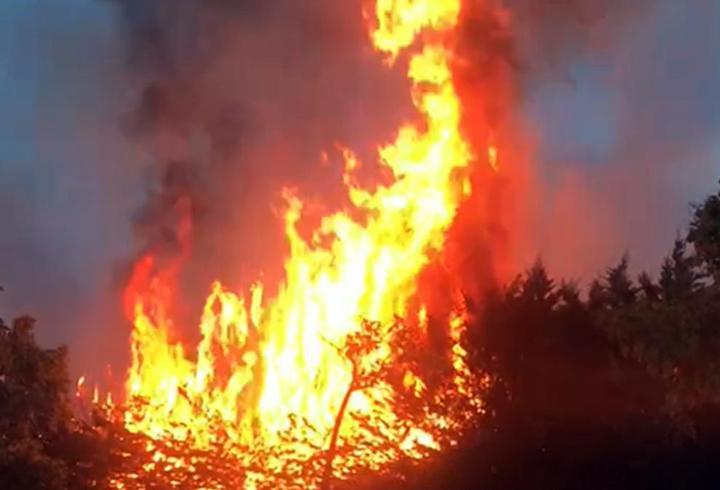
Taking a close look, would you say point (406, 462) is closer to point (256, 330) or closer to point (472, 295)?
point (472, 295)

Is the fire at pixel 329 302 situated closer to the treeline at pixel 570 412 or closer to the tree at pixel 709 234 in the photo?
the treeline at pixel 570 412

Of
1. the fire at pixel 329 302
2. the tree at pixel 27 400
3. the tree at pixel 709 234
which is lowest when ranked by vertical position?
the tree at pixel 709 234

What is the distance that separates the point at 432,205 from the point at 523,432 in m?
14.5

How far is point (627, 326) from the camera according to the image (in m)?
21.5

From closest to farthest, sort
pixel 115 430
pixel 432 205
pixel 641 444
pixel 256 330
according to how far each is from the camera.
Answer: pixel 641 444, pixel 115 430, pixel 432 205, pixel 256 330

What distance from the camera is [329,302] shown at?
141 feet

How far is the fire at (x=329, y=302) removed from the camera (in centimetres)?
3956

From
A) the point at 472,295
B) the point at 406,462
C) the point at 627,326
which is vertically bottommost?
the point at 627,326

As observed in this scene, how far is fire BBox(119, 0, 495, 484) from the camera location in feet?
130

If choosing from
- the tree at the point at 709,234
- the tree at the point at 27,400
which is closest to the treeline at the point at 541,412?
the tree at the point at 27,400

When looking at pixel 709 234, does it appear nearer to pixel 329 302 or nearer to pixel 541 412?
pixel 541 412

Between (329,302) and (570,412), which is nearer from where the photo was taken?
(570,412)

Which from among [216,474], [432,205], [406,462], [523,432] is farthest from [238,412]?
[523,432]

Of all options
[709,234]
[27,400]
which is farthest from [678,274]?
[27,400]
